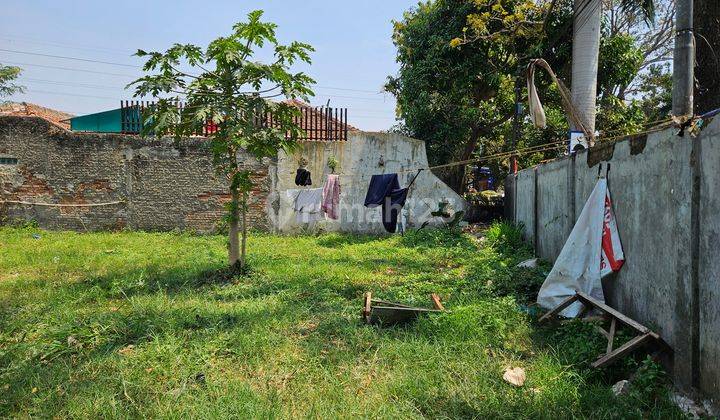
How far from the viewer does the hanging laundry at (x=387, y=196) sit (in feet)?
31.1

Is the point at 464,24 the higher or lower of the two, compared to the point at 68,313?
higher

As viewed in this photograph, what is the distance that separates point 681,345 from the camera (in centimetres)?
255

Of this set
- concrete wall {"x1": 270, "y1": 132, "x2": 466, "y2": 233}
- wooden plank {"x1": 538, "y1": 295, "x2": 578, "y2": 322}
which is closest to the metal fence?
concrete wall {"x1": 270, "y1": 132, "x2": 466, "y2": 233}

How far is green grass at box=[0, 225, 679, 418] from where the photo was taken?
256cm

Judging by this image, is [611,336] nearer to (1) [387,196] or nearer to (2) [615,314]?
(2) [615,314]

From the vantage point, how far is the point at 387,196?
9.52 metres

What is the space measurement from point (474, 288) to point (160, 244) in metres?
6.49

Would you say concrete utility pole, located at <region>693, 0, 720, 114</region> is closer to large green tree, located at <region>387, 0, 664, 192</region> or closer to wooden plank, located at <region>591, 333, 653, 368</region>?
large green tree, located at <region>387, 0, 664, 192</region>

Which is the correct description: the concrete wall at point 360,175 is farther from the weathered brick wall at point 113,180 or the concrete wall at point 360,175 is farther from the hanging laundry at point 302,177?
the weathered brick wall at point 113,180

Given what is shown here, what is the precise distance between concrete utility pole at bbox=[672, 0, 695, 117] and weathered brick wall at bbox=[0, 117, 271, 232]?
8152mm

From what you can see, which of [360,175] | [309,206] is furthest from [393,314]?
[360,175]

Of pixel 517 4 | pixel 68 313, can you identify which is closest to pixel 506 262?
pixel 68 313

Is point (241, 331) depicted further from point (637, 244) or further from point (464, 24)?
point (464, 24)

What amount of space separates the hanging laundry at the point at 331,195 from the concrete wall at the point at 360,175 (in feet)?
1.90
